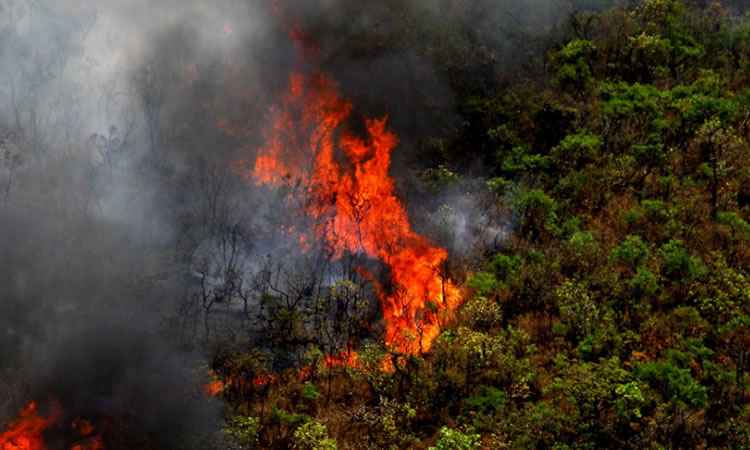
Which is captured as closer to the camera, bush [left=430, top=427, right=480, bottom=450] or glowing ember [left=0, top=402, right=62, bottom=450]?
glowing ember [left=0, top=402, right=62, bottom=450]

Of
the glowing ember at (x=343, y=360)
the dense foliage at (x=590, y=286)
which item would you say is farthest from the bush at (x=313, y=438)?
the glowing ember at (x=343, y=360)

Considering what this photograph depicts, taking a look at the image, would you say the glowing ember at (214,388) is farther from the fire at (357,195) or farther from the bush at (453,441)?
the bush at (453,441)

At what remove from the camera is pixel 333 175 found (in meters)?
24.8

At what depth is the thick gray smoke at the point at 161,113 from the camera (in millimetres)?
19766

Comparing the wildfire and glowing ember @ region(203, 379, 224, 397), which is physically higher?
glowing ember @ region(203, 379, 224, 397)

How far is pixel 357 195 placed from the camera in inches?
953

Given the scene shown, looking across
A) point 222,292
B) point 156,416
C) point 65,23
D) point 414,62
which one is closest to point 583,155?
point 414,62

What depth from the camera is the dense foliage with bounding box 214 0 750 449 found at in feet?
55.8

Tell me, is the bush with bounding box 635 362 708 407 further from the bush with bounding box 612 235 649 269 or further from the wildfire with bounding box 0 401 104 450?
the wildfire with bounding box 0 401 104 450

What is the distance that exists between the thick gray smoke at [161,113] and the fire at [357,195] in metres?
0.82

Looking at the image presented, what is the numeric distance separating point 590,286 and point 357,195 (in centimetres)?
802

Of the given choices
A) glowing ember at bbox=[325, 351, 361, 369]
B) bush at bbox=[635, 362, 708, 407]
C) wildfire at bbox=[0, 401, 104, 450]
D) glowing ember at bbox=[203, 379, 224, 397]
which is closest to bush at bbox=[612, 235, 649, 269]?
bush at bbox=[635, 362, 708, 407]

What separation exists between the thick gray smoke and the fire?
816 millimetres

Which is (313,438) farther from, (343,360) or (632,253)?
(632,253)
